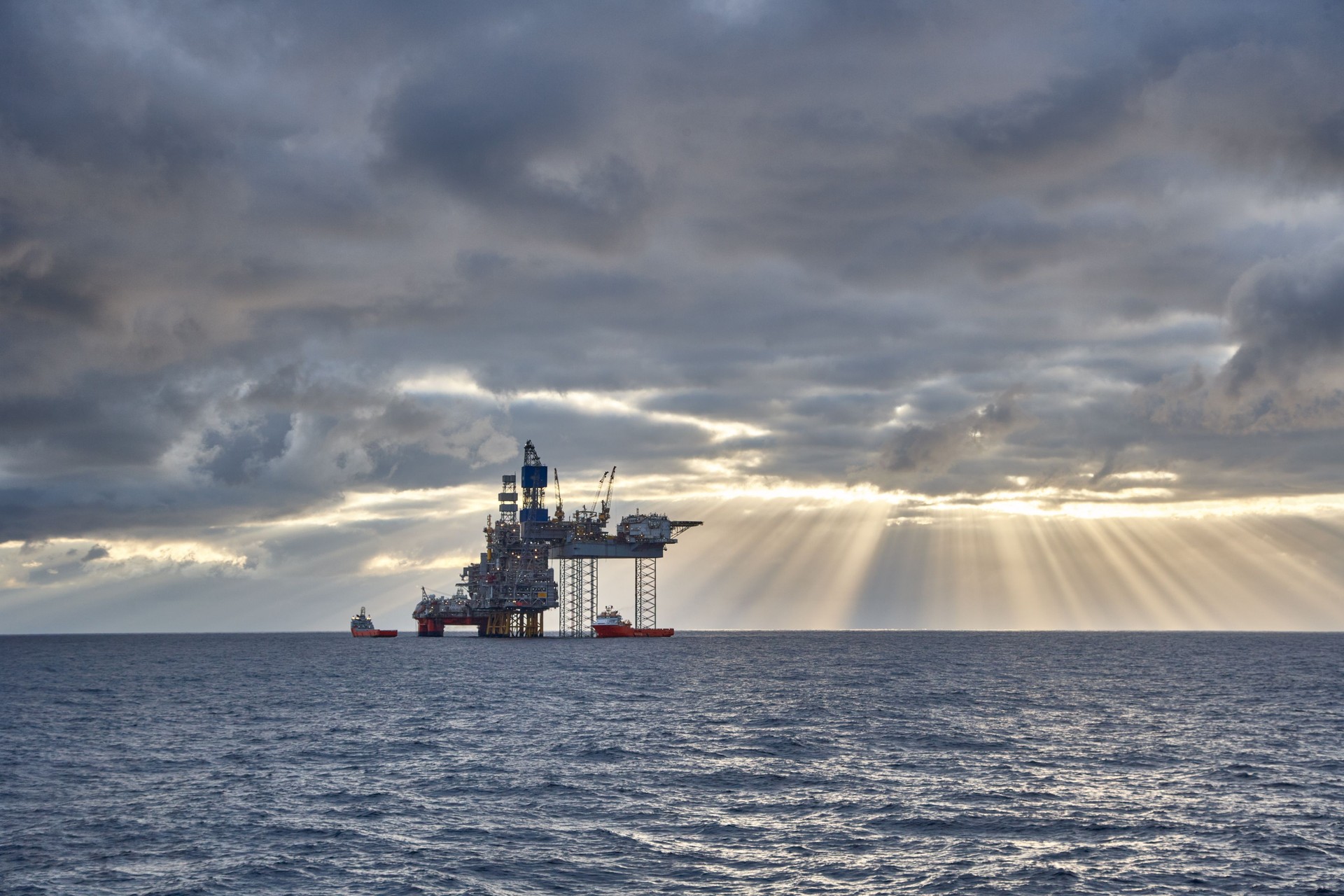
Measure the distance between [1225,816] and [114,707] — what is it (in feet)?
327

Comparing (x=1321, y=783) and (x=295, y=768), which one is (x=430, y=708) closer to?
(x=295, y=768)

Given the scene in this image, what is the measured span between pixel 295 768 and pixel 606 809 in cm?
2363

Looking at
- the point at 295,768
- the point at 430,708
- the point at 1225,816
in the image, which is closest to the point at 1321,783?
the point at 1225,816

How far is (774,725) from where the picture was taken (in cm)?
8625

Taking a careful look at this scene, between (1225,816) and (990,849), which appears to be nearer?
(990,849)

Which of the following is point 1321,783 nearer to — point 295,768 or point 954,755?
point 954,755

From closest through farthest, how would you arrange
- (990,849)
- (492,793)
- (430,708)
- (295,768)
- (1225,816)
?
1. (990,849)
2. (1225,816)
3. (492,793)
4. (295,768)
5. (430,708)

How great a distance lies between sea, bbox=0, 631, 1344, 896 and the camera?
3997 centimetres

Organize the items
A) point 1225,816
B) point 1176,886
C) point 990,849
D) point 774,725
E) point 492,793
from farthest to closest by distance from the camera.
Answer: point 774,725, point 492,793, point 1225,816, point 990,849, point 1176,886

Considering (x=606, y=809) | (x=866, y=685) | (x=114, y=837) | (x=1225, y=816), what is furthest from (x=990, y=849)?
(x=866, y=685)

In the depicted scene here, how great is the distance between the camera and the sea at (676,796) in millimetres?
39969

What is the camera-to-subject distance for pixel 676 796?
5503 cm

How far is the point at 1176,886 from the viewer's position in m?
37.7

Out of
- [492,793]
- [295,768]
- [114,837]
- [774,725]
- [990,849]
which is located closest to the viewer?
[990,849]
